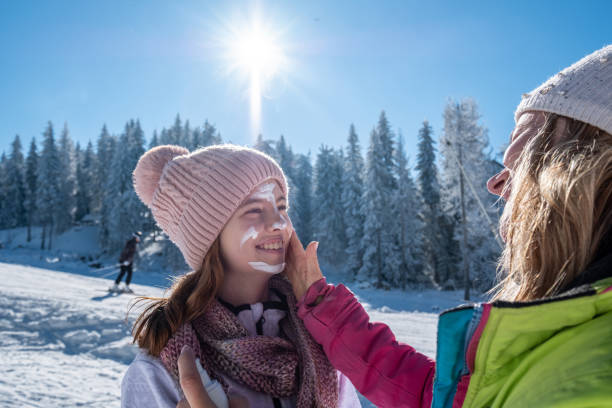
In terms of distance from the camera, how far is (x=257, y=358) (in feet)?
5.37

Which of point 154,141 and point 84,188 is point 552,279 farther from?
point 84,188

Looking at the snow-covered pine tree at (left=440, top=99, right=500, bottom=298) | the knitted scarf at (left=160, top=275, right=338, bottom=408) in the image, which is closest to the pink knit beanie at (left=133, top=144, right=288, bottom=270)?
the knitted scarf at (left=160, top=275, right=338, bottom=408)

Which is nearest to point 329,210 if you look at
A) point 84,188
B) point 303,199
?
point 303,199

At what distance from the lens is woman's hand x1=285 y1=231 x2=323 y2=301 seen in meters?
2.08

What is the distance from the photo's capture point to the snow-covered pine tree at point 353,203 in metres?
29.9

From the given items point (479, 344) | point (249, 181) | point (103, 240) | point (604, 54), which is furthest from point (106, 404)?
point (103, 240)

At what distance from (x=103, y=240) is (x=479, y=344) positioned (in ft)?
151

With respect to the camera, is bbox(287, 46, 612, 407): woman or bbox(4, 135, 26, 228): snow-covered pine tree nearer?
bbox(287, 46, 612, 407): woman

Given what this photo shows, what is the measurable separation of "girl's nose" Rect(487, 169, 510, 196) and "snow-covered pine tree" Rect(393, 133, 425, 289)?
25.5 m

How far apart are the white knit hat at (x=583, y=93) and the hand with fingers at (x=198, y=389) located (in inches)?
60.8

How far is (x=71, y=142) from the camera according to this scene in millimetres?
55125

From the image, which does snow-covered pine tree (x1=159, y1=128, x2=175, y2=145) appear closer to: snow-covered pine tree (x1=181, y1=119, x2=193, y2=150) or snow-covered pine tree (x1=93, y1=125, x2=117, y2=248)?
snow-covered pine tree (x1=181, y1=119, x2=193, y2=150)

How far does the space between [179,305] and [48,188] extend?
51.5 meters

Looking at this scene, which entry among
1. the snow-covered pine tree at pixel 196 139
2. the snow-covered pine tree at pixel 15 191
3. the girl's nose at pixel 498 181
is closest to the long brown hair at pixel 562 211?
the girl's nose at pixel 498 181
